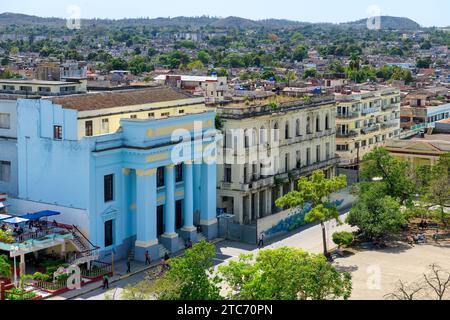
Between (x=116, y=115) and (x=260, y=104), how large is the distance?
15243 mm

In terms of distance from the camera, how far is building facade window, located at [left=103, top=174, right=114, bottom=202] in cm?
4007

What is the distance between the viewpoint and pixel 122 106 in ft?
139

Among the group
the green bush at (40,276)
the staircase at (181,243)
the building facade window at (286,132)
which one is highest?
the building facade window at (286,132)

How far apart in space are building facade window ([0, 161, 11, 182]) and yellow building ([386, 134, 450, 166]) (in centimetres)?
3342

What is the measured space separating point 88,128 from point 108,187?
133 inches

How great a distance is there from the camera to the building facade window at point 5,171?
4375 cm

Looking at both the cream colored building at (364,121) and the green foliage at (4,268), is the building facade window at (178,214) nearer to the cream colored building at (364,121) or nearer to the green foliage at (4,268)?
the green foliage at (4,268)

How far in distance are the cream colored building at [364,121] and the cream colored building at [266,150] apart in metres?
7.19

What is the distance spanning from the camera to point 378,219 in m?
45.2

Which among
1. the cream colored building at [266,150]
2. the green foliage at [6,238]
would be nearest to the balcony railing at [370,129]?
the cream colored building at [266,150]

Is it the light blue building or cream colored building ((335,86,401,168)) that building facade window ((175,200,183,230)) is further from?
cream colored building ((335,86,401,168))

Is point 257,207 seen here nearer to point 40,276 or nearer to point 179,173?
point 179,173
